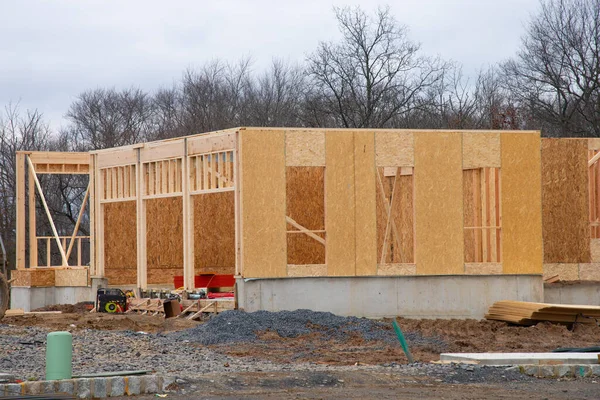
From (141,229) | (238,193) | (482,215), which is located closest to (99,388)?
(238,193)

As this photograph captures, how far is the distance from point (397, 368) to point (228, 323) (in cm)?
519

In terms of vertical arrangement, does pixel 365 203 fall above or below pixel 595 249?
above

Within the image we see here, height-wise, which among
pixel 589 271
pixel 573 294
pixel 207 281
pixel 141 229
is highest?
pixel 141 229

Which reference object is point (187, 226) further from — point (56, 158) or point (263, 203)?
point (56, 158)

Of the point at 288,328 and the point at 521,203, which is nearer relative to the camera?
the point at 288,328

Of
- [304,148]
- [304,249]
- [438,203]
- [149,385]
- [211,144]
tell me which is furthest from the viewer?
[304,249]

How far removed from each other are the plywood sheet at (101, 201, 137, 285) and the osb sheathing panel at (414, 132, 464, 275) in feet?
27.2

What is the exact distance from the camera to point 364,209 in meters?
18.7

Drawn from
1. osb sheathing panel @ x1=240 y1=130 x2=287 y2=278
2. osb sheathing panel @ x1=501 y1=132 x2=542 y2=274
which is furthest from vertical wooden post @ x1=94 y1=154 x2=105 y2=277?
osb sheathing panel @ x1=501 y1=132 x2=542 y2=274

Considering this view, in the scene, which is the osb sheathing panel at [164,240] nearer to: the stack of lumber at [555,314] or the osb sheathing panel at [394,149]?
the osb sheathing panel at [394,149]

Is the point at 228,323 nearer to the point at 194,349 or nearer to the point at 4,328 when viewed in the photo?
Answer: the point at 194,349

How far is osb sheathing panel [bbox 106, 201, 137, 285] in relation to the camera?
2353 centimetres

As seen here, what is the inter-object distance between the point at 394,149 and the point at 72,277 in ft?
31.9

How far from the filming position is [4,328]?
615 inches
